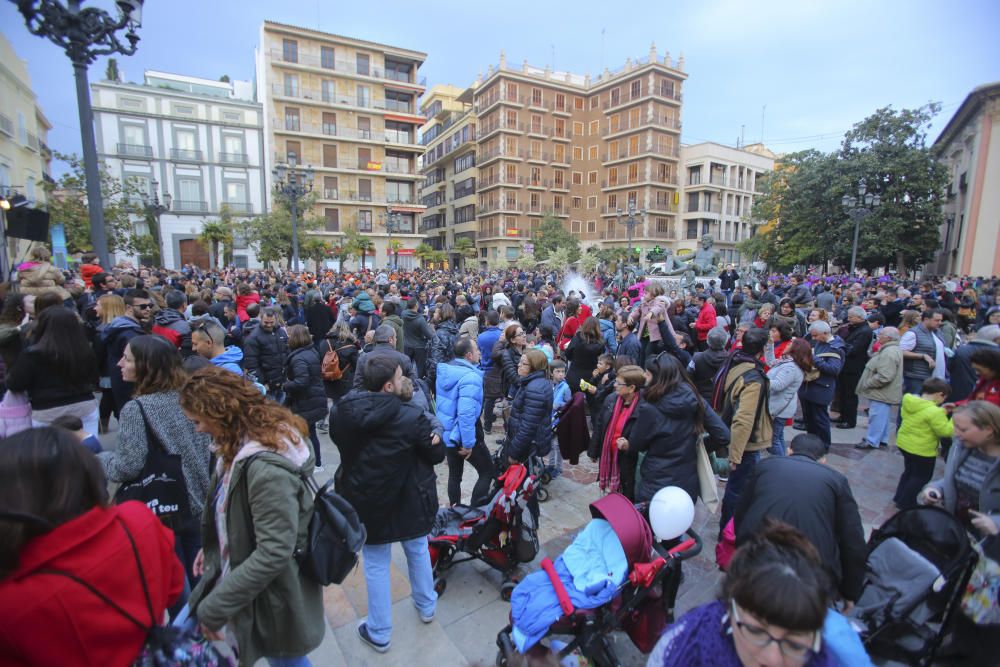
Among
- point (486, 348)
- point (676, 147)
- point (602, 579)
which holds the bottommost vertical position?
point (602, 579)

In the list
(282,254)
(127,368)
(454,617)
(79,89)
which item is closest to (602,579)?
(454,617)

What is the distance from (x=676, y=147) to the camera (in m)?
44.0

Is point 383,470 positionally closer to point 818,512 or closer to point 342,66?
point 818,512

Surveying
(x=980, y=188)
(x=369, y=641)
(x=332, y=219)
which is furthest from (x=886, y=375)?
(x=332, y=219)

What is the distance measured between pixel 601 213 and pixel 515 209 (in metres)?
9.37

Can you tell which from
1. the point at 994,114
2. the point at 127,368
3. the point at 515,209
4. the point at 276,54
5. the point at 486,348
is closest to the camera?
the point at 127,368

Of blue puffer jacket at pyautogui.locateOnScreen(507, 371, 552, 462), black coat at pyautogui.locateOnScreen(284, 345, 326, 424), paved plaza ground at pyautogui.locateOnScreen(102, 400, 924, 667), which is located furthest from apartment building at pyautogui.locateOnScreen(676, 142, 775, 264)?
black coat at pyautogui.locateOnScreen(284, 345, 326, 424)

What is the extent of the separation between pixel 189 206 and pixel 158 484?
1580 inches

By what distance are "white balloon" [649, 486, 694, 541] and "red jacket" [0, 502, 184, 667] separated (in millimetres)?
2152

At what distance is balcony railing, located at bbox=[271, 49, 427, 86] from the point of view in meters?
36.4

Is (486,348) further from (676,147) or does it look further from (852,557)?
(676,147)

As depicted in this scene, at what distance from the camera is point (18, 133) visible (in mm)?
18094

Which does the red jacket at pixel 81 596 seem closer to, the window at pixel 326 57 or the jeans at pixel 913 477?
the jeans at pixel 913 477

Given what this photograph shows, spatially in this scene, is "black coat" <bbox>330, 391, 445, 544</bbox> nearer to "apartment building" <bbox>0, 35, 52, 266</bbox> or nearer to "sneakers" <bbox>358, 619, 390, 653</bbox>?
"sneakers" <bbox>358, 619, 390, 653</bbox>
